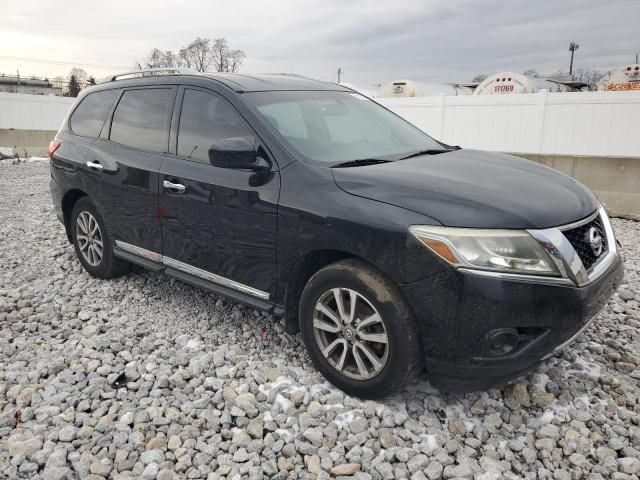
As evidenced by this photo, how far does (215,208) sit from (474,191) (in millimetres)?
1614

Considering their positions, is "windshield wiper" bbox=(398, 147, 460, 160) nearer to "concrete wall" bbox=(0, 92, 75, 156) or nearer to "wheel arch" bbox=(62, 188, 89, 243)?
"wheel arch" bbox=(62, 188, 89, 243)

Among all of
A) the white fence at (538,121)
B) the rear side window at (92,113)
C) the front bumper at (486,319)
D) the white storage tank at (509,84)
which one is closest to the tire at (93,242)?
the rear side window at (92,113)

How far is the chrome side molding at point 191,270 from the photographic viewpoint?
3312mm

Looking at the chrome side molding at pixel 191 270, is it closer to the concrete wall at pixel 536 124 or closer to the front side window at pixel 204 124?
the front side window at pixel 204 124

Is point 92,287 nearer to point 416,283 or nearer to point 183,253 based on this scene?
point 183,253

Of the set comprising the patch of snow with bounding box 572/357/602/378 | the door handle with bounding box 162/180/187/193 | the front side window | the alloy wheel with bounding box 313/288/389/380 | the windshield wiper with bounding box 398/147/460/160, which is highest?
the front side window

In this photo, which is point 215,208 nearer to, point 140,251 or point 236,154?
point 236,154

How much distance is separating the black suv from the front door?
11 millimetres

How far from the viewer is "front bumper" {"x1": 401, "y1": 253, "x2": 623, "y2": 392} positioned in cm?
239

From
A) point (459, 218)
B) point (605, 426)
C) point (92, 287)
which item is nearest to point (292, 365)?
point (459, 218)

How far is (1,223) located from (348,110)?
5.59 meters

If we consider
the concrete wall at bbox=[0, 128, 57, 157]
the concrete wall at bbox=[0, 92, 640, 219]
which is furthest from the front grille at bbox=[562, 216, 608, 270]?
the concrete wall at bbox=[0, 128, 57, 157]

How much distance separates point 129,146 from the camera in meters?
4.12

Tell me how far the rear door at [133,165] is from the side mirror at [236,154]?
884mm
